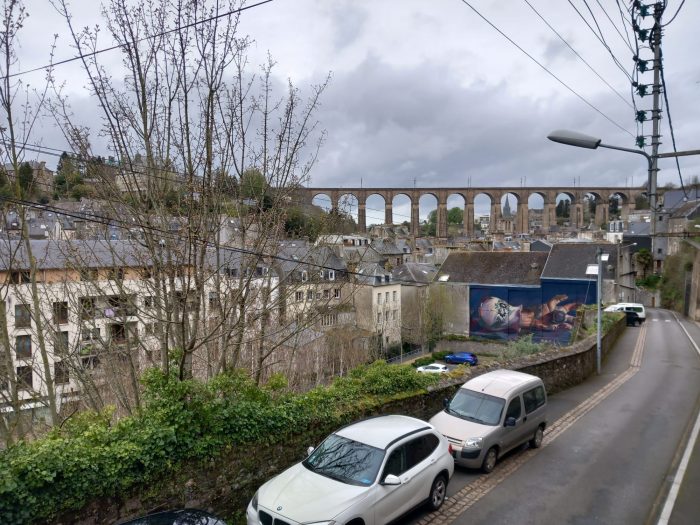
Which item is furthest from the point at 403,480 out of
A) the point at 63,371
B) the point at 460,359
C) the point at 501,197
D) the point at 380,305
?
the point at 501,197

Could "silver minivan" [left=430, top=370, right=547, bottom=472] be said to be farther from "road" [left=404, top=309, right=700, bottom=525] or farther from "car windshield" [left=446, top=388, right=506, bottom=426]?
"road" [left=404, top=309, right=700, bottom=525]

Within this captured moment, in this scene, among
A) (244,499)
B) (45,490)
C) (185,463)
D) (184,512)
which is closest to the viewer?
(45,490)

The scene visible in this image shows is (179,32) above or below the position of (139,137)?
above

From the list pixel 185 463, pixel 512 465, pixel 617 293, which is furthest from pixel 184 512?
pixel 617 293

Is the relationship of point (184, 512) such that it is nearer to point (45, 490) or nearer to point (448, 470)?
point (45, 490)

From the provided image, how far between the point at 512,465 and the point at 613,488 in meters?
1.77

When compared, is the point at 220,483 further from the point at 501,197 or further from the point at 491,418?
the point at 501,197

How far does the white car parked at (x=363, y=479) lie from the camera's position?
5777mm

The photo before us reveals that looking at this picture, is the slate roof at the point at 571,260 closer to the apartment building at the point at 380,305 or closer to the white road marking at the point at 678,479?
the apartment building at the point at 380,305

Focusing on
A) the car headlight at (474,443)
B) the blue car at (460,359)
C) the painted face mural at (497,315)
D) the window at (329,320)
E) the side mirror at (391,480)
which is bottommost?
the blue car at (460,359)

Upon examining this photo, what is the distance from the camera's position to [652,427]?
1139cm

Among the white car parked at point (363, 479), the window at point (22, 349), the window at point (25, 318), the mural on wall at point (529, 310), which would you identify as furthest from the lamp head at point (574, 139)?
the mural on wall at point (529, 310)

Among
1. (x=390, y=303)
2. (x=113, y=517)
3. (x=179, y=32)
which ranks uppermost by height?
(x=179, y=32)

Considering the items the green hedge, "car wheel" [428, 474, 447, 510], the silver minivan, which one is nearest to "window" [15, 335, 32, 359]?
the green hedge
